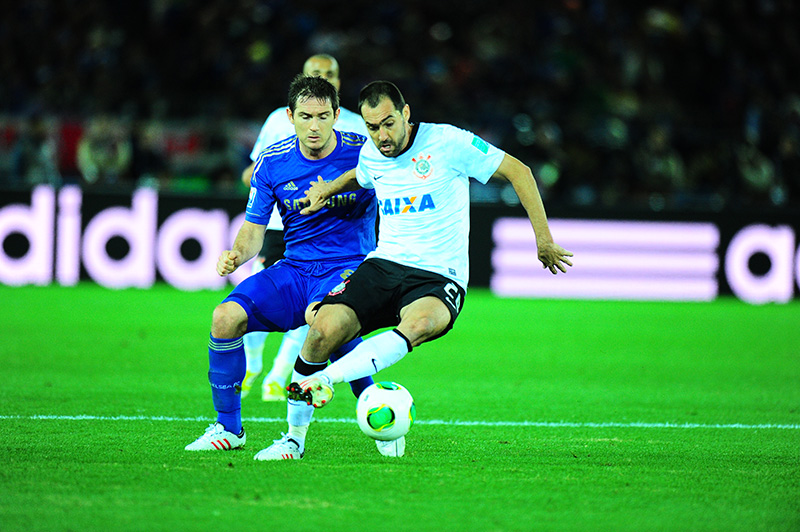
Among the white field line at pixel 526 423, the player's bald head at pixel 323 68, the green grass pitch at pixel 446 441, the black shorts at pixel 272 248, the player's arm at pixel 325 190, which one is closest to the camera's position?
the green grass pitch at pixel 446 441

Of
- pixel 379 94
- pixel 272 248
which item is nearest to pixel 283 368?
pixel 272 248

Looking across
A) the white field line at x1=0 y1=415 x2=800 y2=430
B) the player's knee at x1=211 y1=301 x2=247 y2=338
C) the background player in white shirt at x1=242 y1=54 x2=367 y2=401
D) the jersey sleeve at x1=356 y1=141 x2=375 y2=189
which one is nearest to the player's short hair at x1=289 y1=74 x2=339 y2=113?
the jersey sleeve at x1=356 y1=141 x2=375 y2=189

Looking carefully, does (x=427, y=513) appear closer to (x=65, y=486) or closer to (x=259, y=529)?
(x=259, y=529)

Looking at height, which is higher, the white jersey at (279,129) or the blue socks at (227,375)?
the white jersey at (279,129)

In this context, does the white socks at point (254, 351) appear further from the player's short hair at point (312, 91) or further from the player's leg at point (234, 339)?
the player's short hair at point (312, 91)

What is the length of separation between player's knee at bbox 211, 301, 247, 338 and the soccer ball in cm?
78

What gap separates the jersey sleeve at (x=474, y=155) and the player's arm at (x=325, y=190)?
0.59 metres

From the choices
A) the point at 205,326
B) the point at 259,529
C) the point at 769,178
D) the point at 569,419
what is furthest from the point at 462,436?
the point at 769,178

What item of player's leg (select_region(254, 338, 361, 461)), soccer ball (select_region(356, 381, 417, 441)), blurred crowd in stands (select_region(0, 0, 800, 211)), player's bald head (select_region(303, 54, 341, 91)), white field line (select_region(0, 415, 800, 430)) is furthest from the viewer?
blurred crowd in stands (select_region(0, 0, 800, 211))

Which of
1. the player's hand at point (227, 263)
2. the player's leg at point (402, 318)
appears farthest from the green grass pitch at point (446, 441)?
the player's hand at point (227, 263)

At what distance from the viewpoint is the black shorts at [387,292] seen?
5332 mm

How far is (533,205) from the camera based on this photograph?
17.6 ft

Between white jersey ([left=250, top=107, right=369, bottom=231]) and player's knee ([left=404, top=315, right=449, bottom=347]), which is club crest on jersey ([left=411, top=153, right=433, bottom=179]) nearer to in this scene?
player's knee ([left=404, top=315, right=449, bottom=347])

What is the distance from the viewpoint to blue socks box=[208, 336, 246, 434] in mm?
5285
